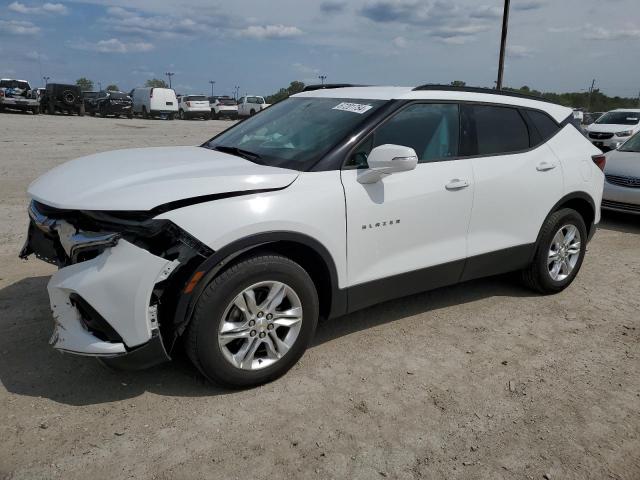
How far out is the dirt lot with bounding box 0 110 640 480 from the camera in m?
2.55

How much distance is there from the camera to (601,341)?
3932 millimetres

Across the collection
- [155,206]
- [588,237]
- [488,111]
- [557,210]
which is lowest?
[588,237]

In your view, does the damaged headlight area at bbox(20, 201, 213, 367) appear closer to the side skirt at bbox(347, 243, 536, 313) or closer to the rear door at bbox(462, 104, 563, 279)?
the side skirt at bbox(347, 243, 536, 313)

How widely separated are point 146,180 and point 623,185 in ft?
23.7

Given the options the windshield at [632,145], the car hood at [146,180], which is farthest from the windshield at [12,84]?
the car hood at [146,180]

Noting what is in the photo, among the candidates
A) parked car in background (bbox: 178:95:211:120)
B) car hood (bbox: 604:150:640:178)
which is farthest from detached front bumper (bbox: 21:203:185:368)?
parked car in background (bbox: 178:95:211:120)

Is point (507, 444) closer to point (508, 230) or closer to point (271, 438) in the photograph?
point (271, 438)

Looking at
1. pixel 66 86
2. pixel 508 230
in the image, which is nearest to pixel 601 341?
pixel 508 230

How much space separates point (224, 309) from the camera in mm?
2875

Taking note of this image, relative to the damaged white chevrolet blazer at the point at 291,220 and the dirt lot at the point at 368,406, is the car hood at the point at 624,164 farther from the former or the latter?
the dirt lot at the point at 368,406

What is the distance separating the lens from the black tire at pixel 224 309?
9.25 ft

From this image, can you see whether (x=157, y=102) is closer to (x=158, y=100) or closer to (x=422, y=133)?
(x=158, y=100)

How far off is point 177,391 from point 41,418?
0.70 m

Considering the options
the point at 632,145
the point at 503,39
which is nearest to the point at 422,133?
the point at 632,145
